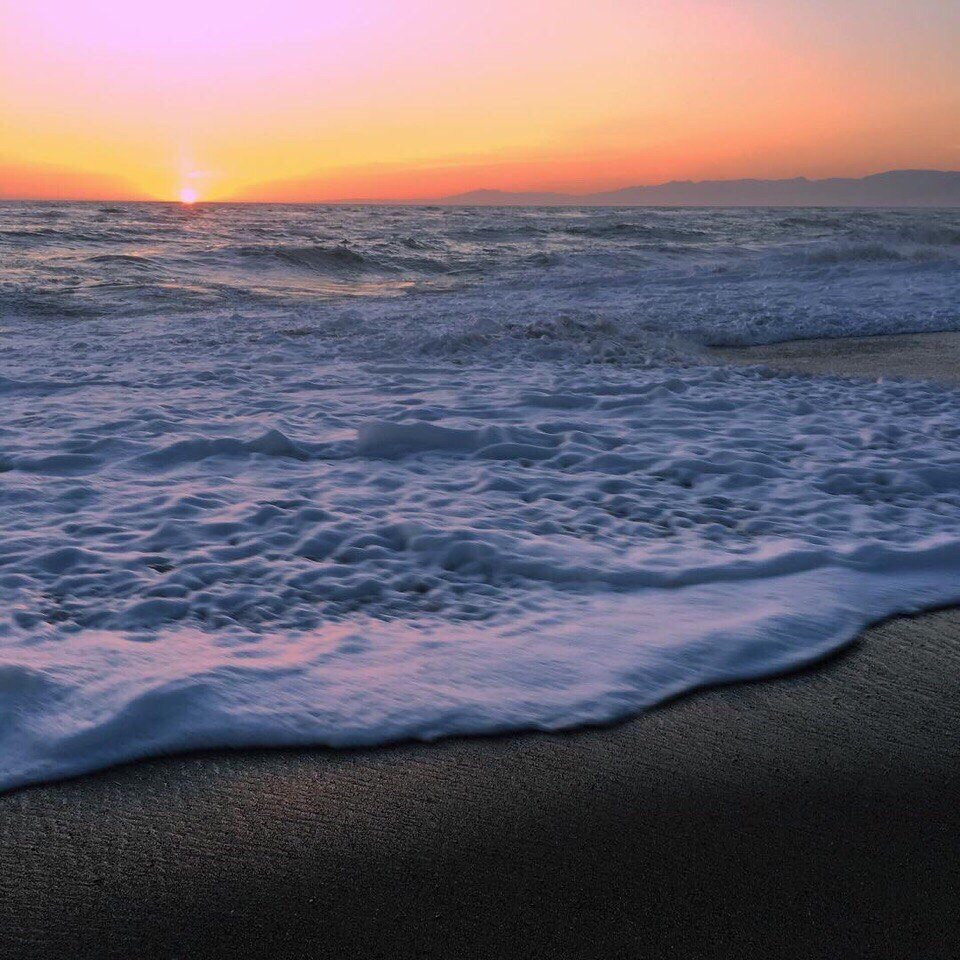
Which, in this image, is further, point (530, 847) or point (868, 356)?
point (868, 356)

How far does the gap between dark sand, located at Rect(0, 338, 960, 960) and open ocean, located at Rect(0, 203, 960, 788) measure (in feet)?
0.56

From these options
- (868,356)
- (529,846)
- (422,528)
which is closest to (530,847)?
(529,846)

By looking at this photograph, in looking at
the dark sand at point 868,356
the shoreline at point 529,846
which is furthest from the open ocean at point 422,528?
the dark sand at point 868,356

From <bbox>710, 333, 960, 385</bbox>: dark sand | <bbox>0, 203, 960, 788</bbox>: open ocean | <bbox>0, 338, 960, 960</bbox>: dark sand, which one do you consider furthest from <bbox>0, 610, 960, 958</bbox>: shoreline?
<bbox>710, 333, 960, 385</bbox>: dark sand

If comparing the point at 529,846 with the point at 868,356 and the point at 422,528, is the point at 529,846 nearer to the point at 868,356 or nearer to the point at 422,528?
the point at 422,528

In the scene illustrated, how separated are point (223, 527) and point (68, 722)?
1.49 meters

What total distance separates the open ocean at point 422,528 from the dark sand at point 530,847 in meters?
0.17

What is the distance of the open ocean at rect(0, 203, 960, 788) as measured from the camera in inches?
97.7

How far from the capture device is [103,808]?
1.98 metres

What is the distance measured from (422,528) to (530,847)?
6.35 feet

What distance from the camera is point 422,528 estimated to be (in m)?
3.69

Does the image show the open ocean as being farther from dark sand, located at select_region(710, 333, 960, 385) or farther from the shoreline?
dark sand, located at select_region(710, 333, 960, 385)

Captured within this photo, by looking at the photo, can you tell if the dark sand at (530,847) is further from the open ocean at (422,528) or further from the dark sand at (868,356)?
the dark sand at (868,356)

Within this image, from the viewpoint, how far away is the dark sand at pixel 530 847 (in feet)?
5.31
